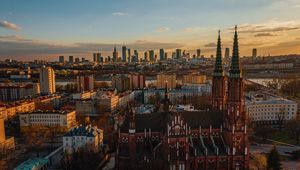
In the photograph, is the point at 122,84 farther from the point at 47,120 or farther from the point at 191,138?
the point at 191,138

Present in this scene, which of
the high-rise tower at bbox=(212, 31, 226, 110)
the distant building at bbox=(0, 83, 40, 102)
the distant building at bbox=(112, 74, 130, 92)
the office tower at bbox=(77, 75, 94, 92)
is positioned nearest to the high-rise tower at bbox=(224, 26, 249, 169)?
the high-rise tower at bbox=(212, 31, 226, 110)

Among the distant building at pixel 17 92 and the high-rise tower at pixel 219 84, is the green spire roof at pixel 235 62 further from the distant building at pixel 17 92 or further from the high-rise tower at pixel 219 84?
the distant building at pixel 17 92

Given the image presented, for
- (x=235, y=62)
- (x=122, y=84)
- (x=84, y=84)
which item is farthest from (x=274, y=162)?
(x=84, y=84)

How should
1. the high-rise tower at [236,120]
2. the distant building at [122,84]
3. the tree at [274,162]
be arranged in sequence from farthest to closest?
1. the distant building at [122,84]
2. the tree at [274,162]
3. the high-rise tower at [236,120]

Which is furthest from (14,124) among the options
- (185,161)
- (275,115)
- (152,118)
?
(275,115)

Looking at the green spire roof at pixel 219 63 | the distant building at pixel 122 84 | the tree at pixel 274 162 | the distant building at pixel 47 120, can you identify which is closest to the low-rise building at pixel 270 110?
the green spire roof at pixel 219 63
